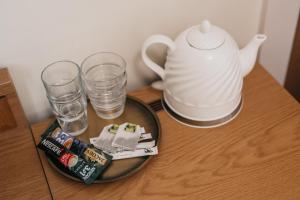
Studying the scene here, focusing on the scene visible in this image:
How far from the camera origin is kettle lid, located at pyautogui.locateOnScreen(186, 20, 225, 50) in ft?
2.62

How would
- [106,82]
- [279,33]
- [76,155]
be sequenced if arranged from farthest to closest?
[279,33] → [106,82] → [76,155]

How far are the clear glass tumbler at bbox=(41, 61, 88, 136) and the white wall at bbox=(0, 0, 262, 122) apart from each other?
0.03 meters

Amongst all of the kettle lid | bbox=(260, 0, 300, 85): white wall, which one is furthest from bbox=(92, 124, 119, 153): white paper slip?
bbox=(260, 0, 300, 85): white wall

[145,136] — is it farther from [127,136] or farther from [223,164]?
[223,164]

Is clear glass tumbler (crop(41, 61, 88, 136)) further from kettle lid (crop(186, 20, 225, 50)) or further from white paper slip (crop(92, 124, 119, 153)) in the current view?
kettle lid (crop(186, 20, 225, 50))

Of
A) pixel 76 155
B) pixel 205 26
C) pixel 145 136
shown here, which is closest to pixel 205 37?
pixel 205 26

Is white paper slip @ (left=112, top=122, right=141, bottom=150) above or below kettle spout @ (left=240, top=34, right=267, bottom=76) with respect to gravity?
below

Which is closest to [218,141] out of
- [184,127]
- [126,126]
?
[184,127]

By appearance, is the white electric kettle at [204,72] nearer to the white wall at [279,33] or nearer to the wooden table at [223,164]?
the wooden table at [223,164]

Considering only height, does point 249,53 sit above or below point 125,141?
above

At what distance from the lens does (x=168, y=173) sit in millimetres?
783

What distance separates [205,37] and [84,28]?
28 centimetres

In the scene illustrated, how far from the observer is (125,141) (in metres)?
0.82

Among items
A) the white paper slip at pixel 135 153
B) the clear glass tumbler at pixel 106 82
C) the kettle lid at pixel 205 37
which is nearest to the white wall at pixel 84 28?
the clear glass tumbler at pixel 106 82
